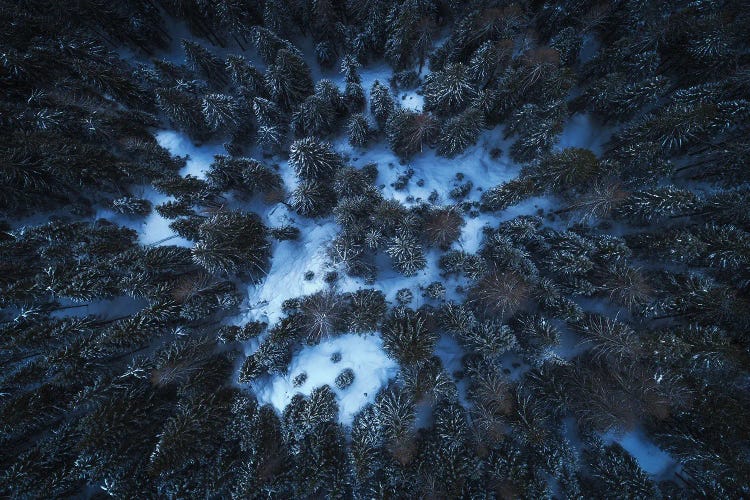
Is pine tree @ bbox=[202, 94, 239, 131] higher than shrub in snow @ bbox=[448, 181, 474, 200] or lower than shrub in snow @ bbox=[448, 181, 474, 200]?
higher

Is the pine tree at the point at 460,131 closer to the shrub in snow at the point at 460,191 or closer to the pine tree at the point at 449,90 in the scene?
the pine tree at the point at 449,90

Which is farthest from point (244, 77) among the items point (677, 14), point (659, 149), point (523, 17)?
point (677, 14)

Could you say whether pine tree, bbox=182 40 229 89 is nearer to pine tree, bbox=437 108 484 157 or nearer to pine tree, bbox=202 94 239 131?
pine tree, bbox=202 94 239 131

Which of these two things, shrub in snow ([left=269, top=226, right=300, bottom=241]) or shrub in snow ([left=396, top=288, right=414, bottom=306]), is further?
shrub in snow ([left=269, top=226, right=300, bottom=241])


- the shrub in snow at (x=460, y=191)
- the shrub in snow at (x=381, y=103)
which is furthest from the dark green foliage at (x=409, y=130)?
the shrub in snow at (x=460, y=191)

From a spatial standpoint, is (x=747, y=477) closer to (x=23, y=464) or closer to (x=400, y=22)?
(x=400, y=22)

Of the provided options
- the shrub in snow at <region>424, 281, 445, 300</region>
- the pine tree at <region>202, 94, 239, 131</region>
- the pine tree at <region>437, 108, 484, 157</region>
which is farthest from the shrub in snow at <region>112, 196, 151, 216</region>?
the pine tree at <region>437, 108, 484, 157</region>

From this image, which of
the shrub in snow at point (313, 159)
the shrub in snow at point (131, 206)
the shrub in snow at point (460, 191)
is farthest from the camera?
the shrub in snow at point (460, 191)

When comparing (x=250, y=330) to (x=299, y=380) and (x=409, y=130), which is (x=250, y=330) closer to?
(x=299, y=380)
